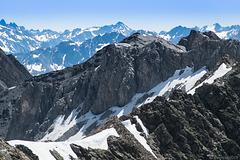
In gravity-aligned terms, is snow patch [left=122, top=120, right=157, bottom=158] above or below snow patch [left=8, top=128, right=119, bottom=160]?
below

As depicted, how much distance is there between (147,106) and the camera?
89.3m

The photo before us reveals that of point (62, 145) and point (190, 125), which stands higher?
point (62, 145)

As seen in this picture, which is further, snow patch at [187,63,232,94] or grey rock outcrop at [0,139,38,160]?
snow patch at [187,63,232,94]

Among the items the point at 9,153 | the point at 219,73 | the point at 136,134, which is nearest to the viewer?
the point at 9,153

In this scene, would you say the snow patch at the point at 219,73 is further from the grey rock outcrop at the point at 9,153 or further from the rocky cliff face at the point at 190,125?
the grey rock outcrop at the point at 9,153

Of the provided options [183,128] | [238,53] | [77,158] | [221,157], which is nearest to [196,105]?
[183,128]

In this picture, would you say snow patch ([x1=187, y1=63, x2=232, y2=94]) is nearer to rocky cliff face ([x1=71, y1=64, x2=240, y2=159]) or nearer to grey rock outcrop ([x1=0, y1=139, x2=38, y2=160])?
rocky cliff face ([x1=71, y1=64, x2=240, y2=159])

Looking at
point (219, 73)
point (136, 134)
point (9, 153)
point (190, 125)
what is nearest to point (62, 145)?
point (9, 153)

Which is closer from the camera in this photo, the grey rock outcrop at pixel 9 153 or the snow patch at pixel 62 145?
the grey rock outcrop at pixel 9 153

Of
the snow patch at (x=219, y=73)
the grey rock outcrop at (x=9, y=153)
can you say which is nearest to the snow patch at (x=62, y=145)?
the grey rock outcrop at (x=9, y=153)

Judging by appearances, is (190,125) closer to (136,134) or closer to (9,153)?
(136,134)

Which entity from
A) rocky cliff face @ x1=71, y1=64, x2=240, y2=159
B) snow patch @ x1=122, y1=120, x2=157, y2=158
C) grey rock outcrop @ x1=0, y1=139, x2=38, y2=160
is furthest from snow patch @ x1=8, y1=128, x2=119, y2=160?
snow patch @ x1=122, y1=120, x2=157, y2=158

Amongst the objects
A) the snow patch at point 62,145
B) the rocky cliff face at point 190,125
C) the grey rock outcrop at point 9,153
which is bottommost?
the rocky cliff face at point 190,125

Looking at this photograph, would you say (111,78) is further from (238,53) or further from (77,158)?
(77,158)
